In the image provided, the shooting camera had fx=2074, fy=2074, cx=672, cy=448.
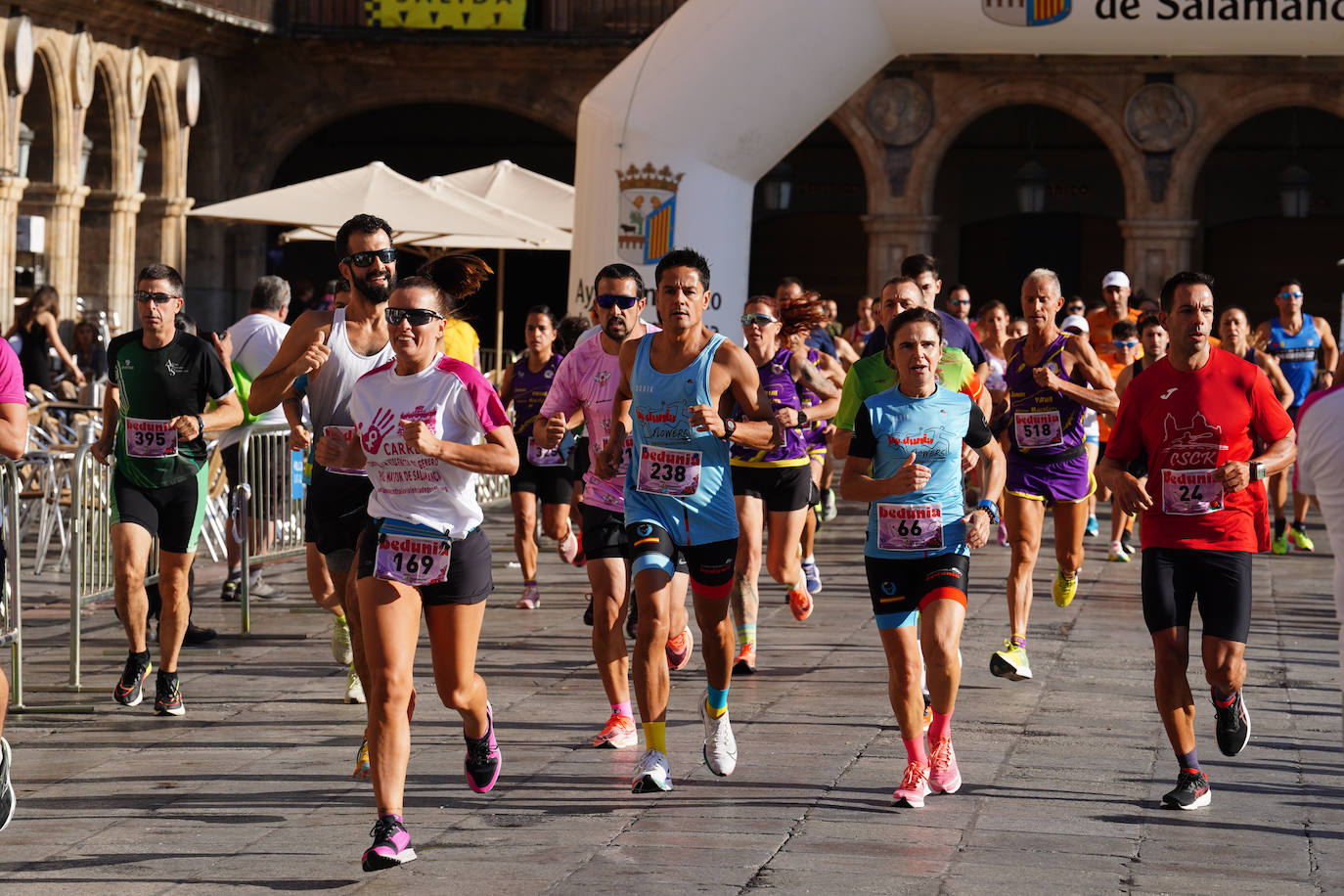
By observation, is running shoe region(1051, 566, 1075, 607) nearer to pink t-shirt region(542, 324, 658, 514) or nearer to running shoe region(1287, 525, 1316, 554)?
pink t-shirt region(542, 324, 658, 514)

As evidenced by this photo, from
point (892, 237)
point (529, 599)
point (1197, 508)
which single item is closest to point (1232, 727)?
point (1197, 508)

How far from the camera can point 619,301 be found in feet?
24.5

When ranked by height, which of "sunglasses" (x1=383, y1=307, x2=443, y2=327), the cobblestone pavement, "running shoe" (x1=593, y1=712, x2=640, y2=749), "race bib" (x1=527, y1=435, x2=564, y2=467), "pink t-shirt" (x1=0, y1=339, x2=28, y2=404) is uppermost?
"sunglasses" (x1=383, y1=307, x2=443, y2=327)

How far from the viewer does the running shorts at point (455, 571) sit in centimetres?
562

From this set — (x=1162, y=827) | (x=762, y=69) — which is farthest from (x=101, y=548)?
(x=762, y=69)

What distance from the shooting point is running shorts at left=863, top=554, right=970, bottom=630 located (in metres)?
6.25

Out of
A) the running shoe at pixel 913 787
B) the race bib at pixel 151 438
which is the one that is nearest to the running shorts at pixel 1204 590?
the running shoe at pixel 913 787

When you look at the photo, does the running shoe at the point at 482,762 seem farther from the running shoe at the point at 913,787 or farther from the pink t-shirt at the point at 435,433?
the running shoe at the point at 913,787

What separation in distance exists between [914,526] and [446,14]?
2210 centimetres

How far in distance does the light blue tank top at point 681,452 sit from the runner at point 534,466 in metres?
3.86

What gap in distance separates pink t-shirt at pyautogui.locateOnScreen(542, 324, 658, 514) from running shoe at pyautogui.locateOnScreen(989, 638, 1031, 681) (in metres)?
1.97

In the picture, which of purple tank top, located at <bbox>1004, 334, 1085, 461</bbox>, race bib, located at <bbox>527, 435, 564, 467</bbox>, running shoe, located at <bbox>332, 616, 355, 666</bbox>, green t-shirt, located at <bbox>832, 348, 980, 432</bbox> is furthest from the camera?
race bib, located at <bbox>527, 435, 564, 467</bbox>

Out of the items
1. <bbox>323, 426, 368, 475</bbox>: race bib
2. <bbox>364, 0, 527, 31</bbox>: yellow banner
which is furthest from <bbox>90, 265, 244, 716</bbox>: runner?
<bbox>364, 0, 527, 31</bbox>: yellow banner

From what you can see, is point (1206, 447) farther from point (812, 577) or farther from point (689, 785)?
point (812, 577)
